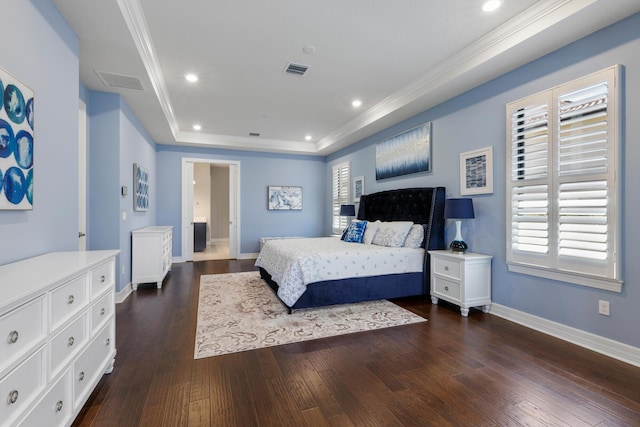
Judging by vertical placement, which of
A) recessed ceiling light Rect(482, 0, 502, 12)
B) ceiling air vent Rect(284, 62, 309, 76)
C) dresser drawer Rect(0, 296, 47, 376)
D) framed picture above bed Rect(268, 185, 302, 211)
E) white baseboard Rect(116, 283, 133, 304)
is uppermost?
recessed ceiling light Rect(482, 0, 502, 12)

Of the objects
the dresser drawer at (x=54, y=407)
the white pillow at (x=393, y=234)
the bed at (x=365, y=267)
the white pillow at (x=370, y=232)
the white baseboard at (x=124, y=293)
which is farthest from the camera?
the white pillow at (x=370, y=232)

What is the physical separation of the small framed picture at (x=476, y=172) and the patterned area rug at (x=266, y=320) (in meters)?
1.71

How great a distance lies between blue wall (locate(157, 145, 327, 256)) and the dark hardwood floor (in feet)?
14.3

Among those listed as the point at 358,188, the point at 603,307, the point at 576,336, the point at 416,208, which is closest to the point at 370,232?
the point at 416,208

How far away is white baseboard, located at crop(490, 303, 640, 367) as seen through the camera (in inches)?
91.3

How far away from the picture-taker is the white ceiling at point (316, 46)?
2.51 m

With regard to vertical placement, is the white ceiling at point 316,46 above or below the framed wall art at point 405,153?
above

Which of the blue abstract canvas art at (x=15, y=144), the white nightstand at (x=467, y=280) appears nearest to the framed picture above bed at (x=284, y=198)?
the white nightstand at (x=467, y=280)

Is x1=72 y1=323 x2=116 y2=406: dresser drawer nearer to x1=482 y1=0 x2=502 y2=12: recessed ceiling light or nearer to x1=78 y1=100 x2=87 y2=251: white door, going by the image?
x1=78 y1=100 x2=87 y2=251: white door

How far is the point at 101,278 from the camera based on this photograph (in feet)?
6.34

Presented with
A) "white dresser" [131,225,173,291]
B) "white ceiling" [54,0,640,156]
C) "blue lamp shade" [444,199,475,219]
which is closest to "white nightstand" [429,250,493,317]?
"blue lamp shade" [444,199,475,219]

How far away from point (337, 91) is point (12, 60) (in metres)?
3.44

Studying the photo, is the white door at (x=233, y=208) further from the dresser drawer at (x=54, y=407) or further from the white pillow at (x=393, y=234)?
the dresser drawer at (x=54, y=407)

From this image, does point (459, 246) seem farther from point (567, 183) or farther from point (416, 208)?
point (567, 183)
